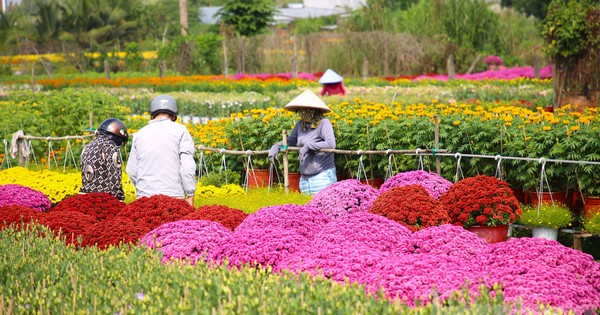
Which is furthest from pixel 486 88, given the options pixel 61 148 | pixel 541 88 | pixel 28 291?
pixel 28 291

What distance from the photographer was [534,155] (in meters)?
9.46

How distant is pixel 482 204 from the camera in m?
8.18

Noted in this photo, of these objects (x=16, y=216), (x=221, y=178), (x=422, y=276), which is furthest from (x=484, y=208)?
(x=221, y=178)

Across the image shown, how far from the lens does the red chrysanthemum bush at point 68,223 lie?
7465 millimetres

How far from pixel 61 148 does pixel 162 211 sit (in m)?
7.66

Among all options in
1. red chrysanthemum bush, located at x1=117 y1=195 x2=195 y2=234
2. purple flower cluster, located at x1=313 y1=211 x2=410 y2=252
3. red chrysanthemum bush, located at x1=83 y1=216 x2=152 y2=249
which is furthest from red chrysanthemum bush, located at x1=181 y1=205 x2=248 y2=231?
purple flower cluster, located at x1=313 y1=211 x2=410 y2=252

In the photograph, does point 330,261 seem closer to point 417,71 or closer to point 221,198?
point 221,198

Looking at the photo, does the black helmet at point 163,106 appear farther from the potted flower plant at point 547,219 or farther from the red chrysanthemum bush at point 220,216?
the potted flower plant at point 547,219

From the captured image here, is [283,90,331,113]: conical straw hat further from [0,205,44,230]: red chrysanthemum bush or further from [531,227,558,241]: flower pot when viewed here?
[0,205,44,230]: red chrysanthemum bush

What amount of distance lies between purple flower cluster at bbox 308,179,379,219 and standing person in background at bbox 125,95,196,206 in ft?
4.05

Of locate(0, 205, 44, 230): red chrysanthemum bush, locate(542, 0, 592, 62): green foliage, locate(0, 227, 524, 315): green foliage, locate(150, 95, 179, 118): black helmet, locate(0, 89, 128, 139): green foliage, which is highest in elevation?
locate(542, 0, 592, 62): green foliage

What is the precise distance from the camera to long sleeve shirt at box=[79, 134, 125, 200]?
9.38m

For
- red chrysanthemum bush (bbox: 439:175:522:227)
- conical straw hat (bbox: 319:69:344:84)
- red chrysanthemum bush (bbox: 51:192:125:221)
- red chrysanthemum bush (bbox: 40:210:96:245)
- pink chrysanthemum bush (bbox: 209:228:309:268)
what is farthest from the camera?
conical straw hat (bbox: 319:69:344:84)

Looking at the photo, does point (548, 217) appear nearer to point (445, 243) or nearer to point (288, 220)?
point (445, 243)
